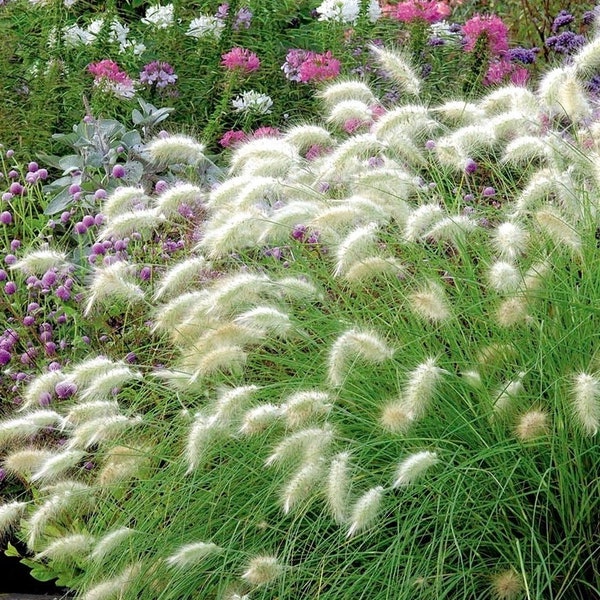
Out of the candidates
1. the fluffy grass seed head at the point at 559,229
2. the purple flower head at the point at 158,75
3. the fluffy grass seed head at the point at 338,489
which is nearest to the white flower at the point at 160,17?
the purple flower head at the point at 158,75

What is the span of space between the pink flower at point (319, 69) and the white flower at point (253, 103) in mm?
257

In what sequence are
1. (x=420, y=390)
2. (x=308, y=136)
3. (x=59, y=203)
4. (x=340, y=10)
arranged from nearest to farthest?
1. (x=420, y=390)
2. (x=308, y=136)
3. (x=59, y=203)
4. (x=340, y=10)

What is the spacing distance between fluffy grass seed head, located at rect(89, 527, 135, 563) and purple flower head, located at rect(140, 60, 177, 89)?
3.62 meters

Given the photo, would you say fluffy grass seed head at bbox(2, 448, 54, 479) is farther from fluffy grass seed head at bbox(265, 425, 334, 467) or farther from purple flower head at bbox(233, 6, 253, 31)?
purple flower head at bbox(233, 6, 253, 31)

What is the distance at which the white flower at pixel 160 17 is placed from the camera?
6.48 meters

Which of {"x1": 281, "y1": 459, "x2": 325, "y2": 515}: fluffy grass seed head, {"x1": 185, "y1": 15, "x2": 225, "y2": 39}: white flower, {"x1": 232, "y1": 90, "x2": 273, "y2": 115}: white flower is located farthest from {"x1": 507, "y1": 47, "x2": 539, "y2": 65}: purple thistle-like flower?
{"x1": 281, "y1": 459, "x2": 325, "y2": 515}: fluffy grass seed head

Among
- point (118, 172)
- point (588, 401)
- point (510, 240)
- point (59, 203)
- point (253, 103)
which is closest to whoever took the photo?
point (588, 401)

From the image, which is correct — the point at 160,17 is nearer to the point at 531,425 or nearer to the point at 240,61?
the point at 240,61

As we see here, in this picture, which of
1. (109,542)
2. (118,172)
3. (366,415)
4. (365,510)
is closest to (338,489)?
(365,510)

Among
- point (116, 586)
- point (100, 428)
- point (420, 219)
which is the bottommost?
point (116, 586)

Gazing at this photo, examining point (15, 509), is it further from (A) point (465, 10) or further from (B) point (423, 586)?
(A) point (465, 10)

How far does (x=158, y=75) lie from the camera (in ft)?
20.6

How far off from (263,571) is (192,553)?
181 mm

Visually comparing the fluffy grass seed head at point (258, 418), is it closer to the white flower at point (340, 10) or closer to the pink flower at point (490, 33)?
the pink flower at point (490, 33)
